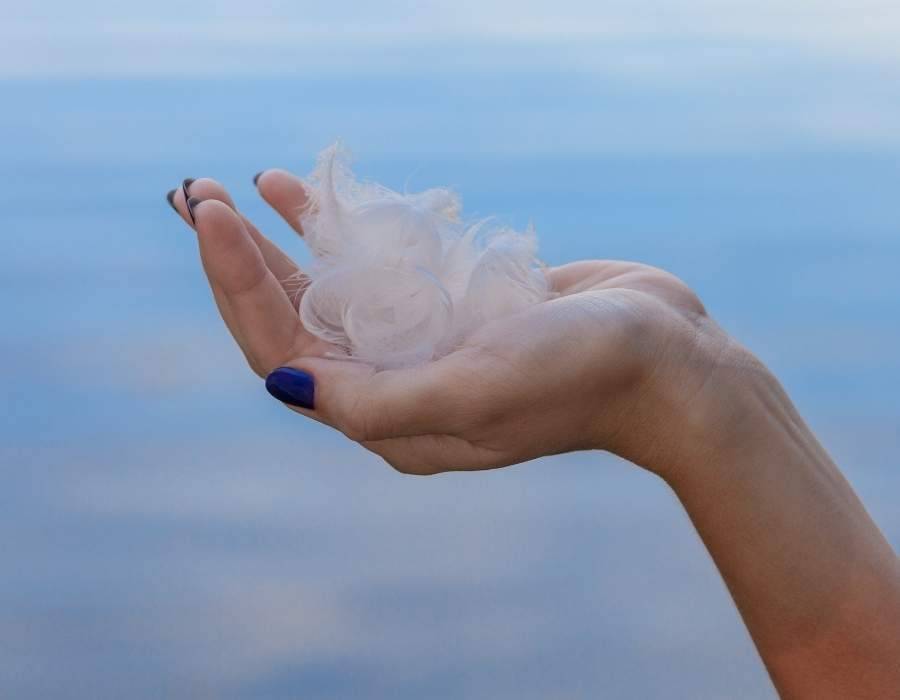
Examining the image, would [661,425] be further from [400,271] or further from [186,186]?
[186,186]

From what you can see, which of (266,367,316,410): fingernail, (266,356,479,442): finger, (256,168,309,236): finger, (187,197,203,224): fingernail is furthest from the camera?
→ (256,168,309,236): finger

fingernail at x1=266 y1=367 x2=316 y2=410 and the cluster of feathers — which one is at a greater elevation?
the cluster of feathers

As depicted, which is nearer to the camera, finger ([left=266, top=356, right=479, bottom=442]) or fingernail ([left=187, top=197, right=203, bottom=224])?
finger ([left=266, top=356, right=479, bottom=442])

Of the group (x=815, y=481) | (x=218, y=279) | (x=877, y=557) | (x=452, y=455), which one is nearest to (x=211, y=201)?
(x=218, y=279)

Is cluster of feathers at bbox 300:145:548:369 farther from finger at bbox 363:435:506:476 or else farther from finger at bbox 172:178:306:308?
finger at bbox 363:435:506:476

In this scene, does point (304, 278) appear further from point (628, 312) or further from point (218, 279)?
point (628, 312)

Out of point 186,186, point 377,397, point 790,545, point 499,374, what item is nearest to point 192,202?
point 186,186

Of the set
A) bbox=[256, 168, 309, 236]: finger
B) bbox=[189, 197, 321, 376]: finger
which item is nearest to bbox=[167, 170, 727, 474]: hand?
bbox=[189, 197, 321, 376]: finger
